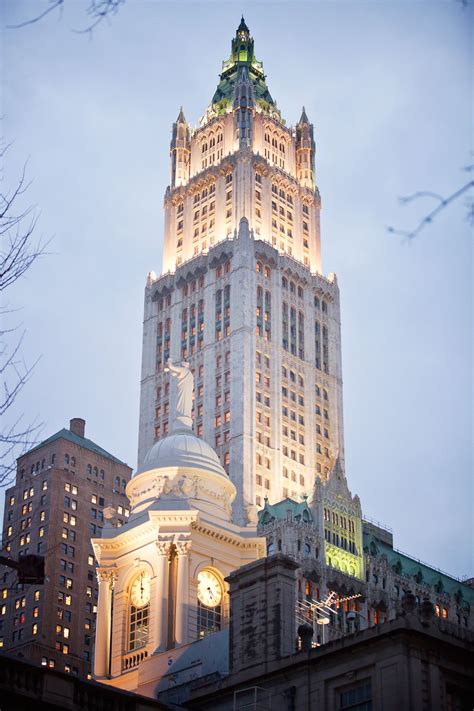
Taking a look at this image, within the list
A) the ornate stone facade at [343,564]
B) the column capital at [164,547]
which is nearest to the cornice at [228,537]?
the column capital at [164,547]

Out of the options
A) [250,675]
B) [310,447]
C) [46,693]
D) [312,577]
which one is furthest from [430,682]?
[310,447]

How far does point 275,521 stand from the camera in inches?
6471

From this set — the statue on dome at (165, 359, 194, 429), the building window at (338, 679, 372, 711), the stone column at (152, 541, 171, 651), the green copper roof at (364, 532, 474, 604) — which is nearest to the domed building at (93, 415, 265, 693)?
the stone column at (152, 541, 171, 651)

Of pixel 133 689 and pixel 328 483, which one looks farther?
pixel 328 483

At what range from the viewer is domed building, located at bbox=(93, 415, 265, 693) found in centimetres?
9312

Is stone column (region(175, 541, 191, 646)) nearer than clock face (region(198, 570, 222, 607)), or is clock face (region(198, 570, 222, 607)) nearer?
stone column (region(175, 541, 191, 646))

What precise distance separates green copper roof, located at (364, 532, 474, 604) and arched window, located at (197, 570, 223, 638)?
7970 centimetres

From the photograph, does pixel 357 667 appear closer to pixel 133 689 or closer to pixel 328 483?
pixel 133 689

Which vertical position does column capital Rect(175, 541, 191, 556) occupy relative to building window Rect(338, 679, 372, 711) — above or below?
above

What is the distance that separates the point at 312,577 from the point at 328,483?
18.7 m

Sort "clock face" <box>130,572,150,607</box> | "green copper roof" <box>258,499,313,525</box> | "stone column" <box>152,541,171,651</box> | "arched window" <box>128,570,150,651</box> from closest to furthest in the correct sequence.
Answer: "stone column" <box>152,541,171,651</box>
"arched window" <box>128,570,150,651</box>
"clock face" <box>130,572,150,607</box>
"green copper roof" <box>258,499,313,525</box>

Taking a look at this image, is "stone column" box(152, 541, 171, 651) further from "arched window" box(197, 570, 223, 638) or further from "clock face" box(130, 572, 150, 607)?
"arched window" box(197, 570, 223, 638)

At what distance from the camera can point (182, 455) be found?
4087 inches

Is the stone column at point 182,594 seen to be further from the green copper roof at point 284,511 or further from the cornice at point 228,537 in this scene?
the green copper roof at point 284,511
